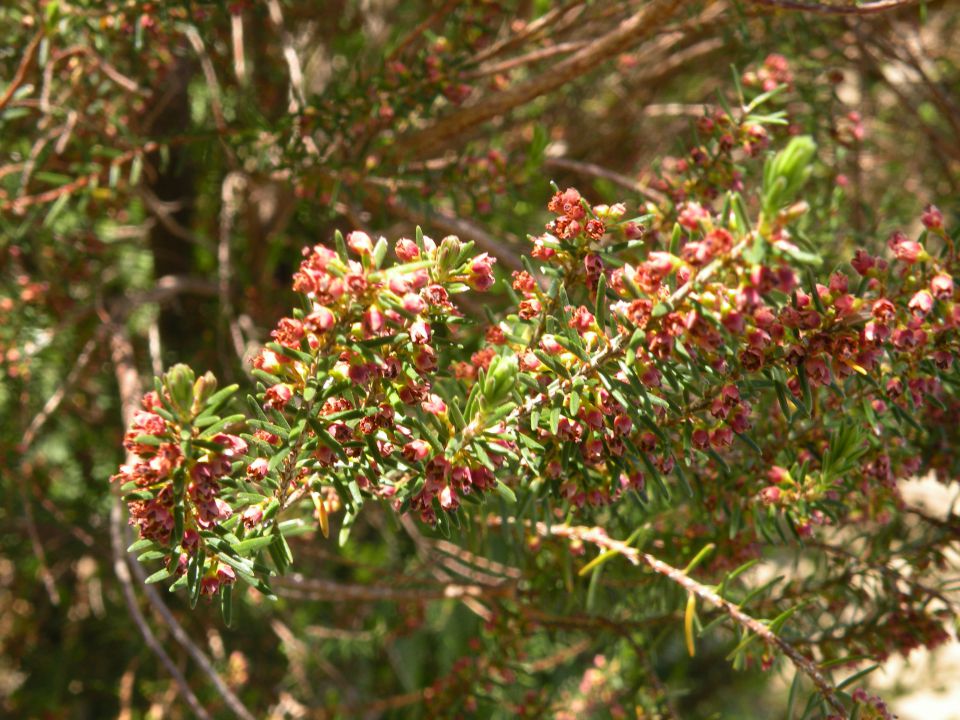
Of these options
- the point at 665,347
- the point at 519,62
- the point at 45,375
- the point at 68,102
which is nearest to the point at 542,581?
the point at 665,347

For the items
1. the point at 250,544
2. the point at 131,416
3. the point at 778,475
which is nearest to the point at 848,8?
the point at 778,475

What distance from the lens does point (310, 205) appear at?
1.63 metres

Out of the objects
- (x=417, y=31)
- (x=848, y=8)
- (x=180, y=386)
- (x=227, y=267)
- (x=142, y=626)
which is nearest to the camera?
(x=180, y=386)

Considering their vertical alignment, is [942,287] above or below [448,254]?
below

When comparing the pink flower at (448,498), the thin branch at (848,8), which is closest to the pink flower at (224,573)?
the pink flower at (448,498)

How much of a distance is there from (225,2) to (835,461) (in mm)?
1335

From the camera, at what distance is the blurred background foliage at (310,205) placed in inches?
59.4

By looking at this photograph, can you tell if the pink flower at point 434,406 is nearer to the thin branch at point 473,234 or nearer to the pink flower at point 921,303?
the pink flower at point 921,303

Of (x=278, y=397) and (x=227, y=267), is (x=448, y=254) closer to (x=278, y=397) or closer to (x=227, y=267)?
(x=278, y=397)

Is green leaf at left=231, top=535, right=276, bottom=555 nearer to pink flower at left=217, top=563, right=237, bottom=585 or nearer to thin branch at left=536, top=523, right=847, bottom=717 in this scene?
pink flower at left=217, top=563, right=237, bottom=585

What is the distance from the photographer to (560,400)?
808 millimetres

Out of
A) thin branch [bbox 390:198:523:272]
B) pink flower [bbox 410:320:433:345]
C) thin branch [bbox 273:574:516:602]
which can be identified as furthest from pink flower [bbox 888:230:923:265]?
thin branch [bbox 273:574:516:602]

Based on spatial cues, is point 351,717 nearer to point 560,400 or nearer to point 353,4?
point 560,400

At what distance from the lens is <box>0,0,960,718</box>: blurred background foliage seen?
1.51 meters
